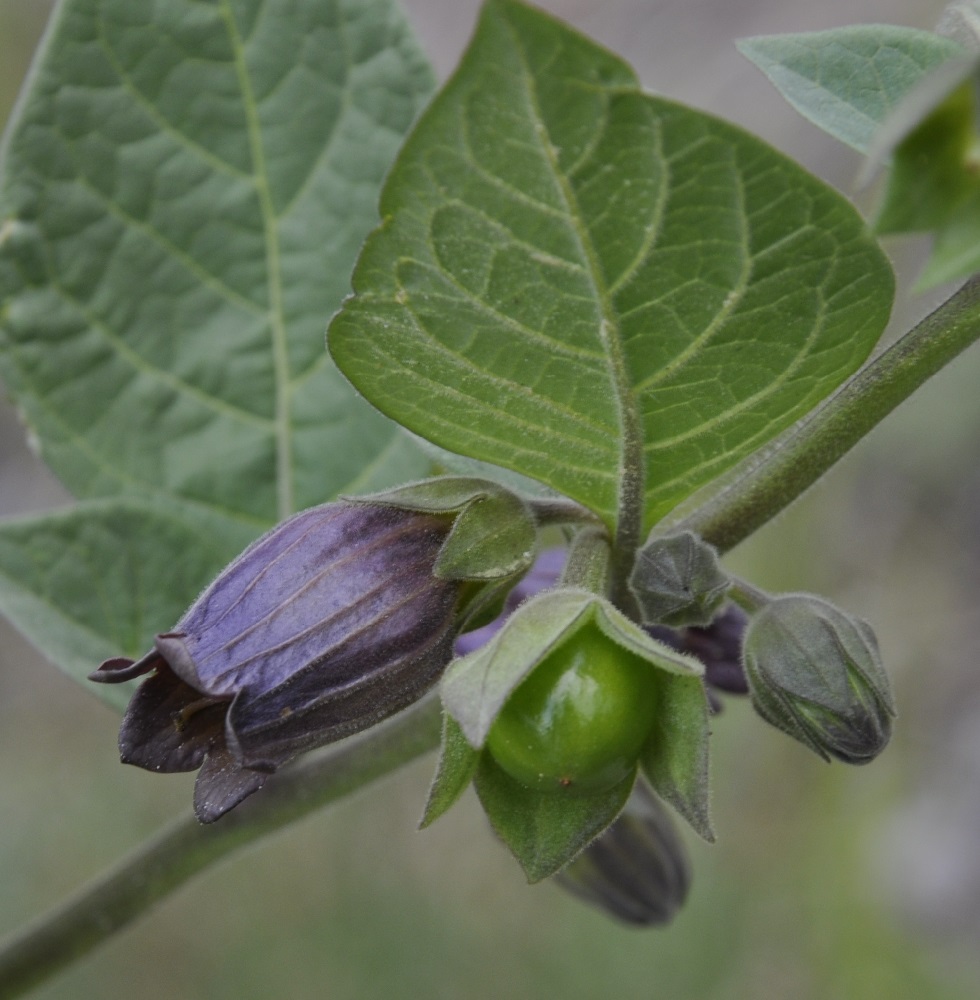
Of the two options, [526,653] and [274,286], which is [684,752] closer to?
[526,653]

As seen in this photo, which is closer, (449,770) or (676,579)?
(449,770)


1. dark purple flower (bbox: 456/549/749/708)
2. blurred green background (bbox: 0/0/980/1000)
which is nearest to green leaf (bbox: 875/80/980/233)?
dark purple flower (bbox: 456/549/749/708)

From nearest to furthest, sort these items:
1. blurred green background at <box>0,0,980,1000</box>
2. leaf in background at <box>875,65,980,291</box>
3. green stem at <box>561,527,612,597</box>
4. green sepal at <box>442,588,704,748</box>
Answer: leaf in background at <box>875,65,980,291</box>, green sepal at <box>442,588,704,748</box>, green stem at <box>561,527,612,597</box>, blurred green background at <box>0,0,980,1000</box>

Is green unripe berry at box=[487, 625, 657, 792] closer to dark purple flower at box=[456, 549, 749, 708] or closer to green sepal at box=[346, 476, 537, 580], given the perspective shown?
green sepal at box=[346, 476, 537, 580]

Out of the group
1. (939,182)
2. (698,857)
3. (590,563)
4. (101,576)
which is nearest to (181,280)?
(101,576)

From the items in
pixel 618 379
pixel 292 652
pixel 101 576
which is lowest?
pixel 101 576

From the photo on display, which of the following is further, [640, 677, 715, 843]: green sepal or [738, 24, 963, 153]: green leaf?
[738, 24, 963, 153]: green leaf
